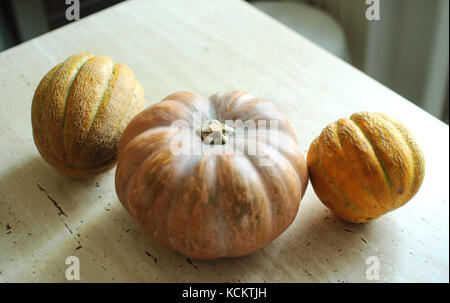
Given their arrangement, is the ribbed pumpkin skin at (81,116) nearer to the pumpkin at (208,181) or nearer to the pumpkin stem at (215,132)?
the pumpkin at (208,181)

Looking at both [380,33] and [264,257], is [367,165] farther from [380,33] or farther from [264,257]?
[380,33]

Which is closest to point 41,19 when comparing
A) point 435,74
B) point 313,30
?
point 313,30

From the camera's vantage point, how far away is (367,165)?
0.79m

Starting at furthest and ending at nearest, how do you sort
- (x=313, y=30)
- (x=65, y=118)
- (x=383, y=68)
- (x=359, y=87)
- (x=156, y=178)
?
(x=383, y=68) → (x=313, y=30) → (x=359, y=87) → (x=65, y=118) → (x=156, y=178)

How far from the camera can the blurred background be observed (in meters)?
1.80

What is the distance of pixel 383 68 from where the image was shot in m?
2.01

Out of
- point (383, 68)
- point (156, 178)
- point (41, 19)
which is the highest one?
point (156, 178)

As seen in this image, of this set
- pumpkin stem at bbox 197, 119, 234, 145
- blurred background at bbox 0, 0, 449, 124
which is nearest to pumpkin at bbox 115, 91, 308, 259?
pumpkin stem at bbox 197, 119, 234, 145

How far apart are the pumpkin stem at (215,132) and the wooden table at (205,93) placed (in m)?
0.20

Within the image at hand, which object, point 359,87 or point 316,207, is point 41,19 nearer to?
point 359,87

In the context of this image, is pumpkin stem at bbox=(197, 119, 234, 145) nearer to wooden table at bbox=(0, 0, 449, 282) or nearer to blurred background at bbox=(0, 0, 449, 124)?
wooden table at bbox=(0, 0, 449, 282)

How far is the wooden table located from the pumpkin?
0.09 m

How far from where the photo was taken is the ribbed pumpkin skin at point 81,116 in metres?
0.88

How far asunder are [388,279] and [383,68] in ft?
4.37
